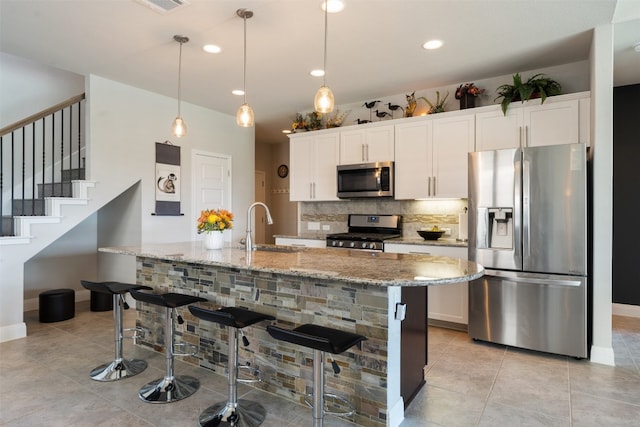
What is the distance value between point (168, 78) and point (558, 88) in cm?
412

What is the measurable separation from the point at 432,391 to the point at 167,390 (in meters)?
1.80

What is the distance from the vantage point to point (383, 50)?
3.39m

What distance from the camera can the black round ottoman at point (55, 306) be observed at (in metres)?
4.04

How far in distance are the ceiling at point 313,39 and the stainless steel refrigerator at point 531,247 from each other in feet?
3.34

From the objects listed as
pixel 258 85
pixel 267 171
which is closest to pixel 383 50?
pixel 258 85

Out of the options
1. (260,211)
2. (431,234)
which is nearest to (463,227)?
(431,234)

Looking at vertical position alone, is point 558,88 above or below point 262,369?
above

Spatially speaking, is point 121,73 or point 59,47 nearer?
point 59,47

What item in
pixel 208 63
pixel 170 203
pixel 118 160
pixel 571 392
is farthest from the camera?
pixel 170 203

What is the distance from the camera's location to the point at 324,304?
87.7 inches

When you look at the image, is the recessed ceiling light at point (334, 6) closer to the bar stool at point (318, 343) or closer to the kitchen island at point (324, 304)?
the kitchen island at point (324, 304)

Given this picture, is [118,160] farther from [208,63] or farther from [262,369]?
A: [262,369]

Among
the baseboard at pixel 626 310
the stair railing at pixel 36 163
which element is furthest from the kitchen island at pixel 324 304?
the baseboard at pixel 626 310

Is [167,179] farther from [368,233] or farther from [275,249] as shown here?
[368,233]
